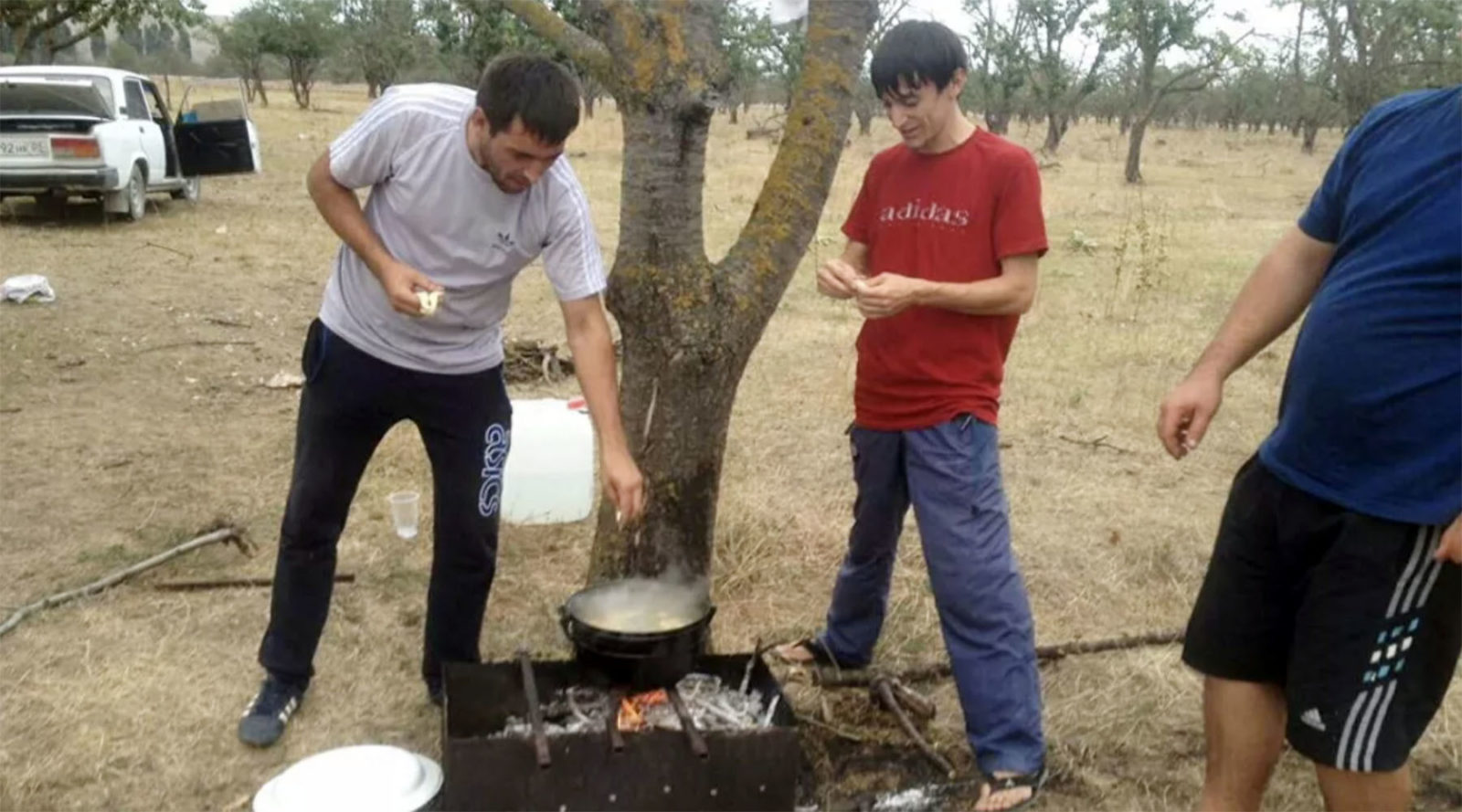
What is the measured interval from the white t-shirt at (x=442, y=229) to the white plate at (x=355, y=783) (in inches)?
35.6

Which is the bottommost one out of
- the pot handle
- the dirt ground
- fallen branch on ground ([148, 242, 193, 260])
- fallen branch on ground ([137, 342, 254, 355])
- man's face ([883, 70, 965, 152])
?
fallen branch on ground ([148, 242, 193, 260])

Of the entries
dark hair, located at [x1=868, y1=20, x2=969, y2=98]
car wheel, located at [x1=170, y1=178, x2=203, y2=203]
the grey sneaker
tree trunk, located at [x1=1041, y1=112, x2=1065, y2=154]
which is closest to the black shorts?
dark hair, located at [x1=868, y1=20, x2=969, y2=98]

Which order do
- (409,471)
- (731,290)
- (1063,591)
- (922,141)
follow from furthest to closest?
(409,471) < (1063,591) < (731,290) < (922,141)

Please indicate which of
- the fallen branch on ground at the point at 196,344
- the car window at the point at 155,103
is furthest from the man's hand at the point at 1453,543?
the car window at the point at 155,103

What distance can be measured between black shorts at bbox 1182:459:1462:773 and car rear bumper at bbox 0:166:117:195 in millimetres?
11104

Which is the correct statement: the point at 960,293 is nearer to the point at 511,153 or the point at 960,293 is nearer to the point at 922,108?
the point at 922,108

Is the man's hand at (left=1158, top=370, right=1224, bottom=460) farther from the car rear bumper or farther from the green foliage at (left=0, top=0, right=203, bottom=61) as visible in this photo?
the green foliage at (left=0, top=0, right=203, bottom=61)

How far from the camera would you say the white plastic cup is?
4.48 metres

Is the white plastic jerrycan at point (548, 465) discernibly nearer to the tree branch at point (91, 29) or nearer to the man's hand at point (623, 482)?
the man's hand at point (623, 482)

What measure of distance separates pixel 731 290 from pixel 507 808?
138 centimetres

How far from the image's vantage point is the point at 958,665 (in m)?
2.99

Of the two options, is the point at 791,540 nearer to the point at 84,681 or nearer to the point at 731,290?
the point at 731,290

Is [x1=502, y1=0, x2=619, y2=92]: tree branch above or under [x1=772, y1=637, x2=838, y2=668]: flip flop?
above

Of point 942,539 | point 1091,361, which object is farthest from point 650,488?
point 1091,361
